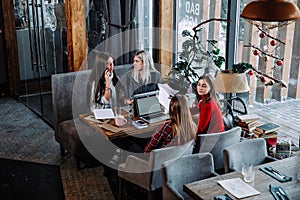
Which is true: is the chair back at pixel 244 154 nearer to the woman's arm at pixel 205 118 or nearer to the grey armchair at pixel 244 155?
the grey armchair at pixel 244 155

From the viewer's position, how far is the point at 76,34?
594 cm

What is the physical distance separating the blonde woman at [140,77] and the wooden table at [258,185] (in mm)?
2281

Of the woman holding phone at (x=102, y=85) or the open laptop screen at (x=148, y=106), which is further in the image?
the woman holding phone at (x=102, y=85)

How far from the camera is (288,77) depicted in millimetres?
5000

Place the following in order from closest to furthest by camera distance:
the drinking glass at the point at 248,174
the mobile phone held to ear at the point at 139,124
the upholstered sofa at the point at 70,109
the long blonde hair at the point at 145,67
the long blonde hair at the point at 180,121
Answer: the drinking glass at the point at 248,174
the long blonde hair at the point at 180,121
the mobile phone held to ear at the point at 139,124
the upholstered sofa at the point at 70,109
the long blonde hair at the point at 145,67

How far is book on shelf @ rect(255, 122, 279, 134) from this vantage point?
4.76 m

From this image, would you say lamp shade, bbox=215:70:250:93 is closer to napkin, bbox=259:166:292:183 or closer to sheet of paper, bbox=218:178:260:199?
napkin, bbox=259:166:292:183

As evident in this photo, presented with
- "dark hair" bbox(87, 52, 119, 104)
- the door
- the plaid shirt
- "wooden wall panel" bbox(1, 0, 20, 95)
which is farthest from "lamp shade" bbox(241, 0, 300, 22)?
"wooden wall panel" bbox(1, 0, 20, 95)

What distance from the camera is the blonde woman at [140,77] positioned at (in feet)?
18.6

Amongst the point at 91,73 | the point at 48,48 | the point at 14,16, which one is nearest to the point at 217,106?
the point at 91,73

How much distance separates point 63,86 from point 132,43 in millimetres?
1446

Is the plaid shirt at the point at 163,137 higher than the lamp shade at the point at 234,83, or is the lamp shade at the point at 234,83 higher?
the lamp shade at the point at 234,83

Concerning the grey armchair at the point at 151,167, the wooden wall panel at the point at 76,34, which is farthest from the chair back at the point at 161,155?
the wooden wall panel at the point at 76,34

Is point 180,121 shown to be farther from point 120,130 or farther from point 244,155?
point 120,130
